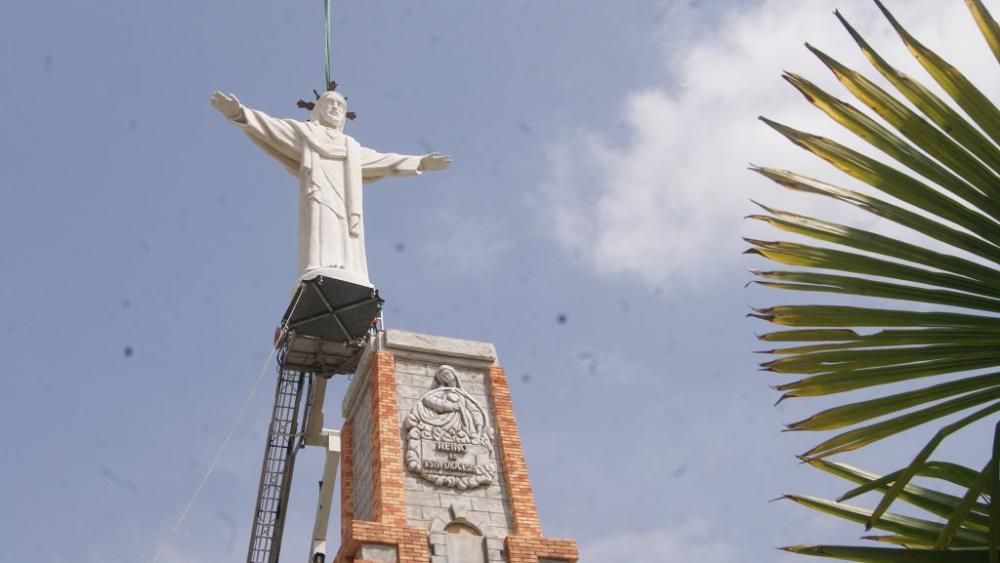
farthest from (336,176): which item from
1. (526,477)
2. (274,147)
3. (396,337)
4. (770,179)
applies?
(770,179)

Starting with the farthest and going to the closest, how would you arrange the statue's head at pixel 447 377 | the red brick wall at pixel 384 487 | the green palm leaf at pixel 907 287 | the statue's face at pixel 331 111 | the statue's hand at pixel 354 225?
the statue's face at pixel 331 111 < the statue's hand at pixel 354 225 < the statue's head at pixel 447 377 < the red brick wall at pixel 384 487 < the green palm leaf at pixel 907 287

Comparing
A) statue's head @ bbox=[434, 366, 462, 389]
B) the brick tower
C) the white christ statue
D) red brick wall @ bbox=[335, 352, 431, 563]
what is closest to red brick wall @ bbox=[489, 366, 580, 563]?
the brick tower

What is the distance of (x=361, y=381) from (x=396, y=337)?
75 cm

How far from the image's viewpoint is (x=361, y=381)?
1334 cm

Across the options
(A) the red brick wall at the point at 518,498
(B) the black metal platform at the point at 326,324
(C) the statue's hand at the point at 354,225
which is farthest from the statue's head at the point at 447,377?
(C) the statue's hand at the point at 354,225

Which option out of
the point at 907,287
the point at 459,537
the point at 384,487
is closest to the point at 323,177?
Result: the point at 384,487

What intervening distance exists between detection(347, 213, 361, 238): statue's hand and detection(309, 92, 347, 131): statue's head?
190 centimetres

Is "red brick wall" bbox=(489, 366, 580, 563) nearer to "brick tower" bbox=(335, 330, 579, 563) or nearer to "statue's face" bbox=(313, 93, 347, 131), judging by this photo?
"brick tower" bbox=(335, 330, 579, 563)

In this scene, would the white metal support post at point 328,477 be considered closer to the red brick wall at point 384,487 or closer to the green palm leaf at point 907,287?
the red brick wall at point 384,487

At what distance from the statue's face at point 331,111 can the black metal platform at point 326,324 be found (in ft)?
11.1

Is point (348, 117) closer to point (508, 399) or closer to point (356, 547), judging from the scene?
point (508, 399)

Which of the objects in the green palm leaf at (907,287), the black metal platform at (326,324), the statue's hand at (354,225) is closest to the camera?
the green palm leaf at (907,287)

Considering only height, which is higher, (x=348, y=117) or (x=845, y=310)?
(x=348, y=117)

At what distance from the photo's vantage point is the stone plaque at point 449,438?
11961mm
